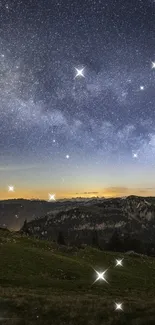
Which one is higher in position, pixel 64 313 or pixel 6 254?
pixel 6 254

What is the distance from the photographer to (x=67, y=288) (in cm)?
3812

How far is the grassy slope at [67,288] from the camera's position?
27812 mm

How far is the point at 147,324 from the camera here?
86.6 feet

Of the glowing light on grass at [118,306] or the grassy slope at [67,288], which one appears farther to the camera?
the glowing light on grass at [118,306]

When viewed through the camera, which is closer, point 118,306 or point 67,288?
point 118,306

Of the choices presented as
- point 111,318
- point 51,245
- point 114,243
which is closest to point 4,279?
point 111,318

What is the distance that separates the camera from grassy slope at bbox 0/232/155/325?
27.8m

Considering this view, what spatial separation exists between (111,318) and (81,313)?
2.35 meters

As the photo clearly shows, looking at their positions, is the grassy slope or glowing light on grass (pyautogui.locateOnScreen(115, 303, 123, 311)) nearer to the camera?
the grassy slope

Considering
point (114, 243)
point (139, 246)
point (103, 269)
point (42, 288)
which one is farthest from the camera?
point (139, 246)

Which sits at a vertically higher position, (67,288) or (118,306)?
(67,288)

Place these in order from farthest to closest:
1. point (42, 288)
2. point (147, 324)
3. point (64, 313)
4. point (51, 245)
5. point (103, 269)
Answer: point (51, 245)
point (103, 269)
point (42, 288)
point (64, 313)
point (147, 324)

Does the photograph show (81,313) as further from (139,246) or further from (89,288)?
(139,246)

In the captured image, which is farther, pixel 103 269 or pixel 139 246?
pixel 139 246
